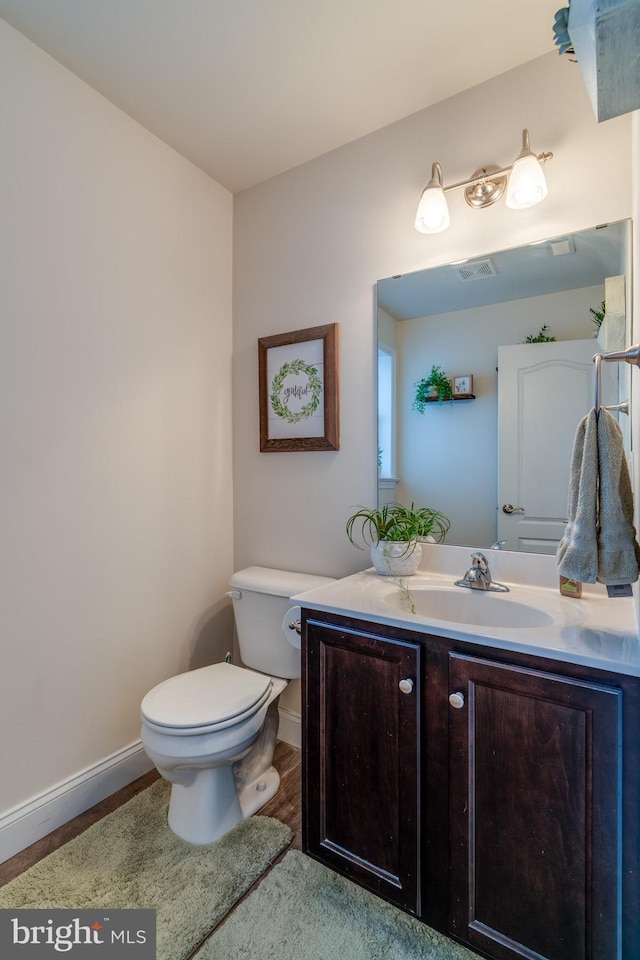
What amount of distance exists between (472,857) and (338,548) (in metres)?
1.07

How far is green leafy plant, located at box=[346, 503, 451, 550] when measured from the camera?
5.40 feet

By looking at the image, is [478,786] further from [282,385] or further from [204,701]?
[282,385]

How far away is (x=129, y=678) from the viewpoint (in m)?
1.78

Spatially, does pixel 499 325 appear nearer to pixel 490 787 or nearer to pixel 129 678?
pixel 490 787

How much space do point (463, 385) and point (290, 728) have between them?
1.62 meters

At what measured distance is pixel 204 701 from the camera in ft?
4.88

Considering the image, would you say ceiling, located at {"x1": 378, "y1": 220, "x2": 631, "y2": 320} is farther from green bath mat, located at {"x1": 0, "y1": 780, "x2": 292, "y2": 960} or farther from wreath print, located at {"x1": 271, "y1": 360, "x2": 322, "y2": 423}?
green bath mat, located at {"x1": 0, "y1": 780, "x2": 292, "y2": 960}

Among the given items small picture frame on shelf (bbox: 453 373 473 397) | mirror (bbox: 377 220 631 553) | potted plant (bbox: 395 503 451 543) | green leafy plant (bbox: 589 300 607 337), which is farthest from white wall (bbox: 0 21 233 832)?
green leafy plant (bbox: 589 300 607 337)

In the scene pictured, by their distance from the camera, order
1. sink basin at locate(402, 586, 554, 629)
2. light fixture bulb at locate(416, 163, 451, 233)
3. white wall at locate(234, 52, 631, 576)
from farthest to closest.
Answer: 1. light fixture bulb at locate(416, 163, 451, 233)
2. white wall at locate(234, 52, 631, 576)
3. sink basin at locate(402, 586, 554, 629)

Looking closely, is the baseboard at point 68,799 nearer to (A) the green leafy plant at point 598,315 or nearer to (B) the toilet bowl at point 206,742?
(B) the toilet bowl at point 206,742

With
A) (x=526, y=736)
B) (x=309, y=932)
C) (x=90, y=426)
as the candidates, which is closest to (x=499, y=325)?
(x=526, y=736)

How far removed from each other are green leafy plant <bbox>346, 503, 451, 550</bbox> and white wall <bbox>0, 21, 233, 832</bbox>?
2.59 ft

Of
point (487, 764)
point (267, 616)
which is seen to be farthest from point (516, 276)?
point (267, 616)

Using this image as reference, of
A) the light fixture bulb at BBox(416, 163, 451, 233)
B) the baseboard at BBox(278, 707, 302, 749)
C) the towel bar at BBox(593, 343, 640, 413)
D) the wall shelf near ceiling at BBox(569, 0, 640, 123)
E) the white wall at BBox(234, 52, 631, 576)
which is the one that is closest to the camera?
the wall shelf near ceiling at BBox(569, 0, 640, 123)
